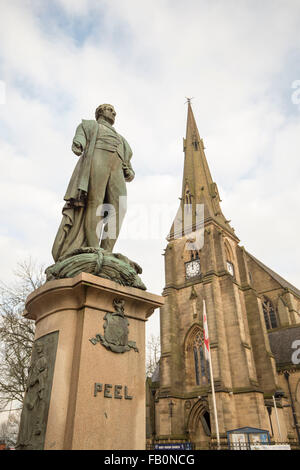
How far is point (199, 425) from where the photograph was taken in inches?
947

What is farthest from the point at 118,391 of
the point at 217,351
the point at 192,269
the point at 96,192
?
the point at 192,269

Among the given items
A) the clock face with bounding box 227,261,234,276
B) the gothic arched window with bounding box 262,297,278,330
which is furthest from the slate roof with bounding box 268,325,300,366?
the clock face with bounding box 227,261,234,276

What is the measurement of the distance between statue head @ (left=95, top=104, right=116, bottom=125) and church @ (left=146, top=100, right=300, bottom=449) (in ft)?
57.9

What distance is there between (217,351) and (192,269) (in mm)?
8409

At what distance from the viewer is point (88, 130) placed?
491 centimetres

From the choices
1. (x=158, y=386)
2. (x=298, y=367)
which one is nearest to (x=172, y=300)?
(x=158, y=386)

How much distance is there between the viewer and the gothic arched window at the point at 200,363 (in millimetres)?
25438

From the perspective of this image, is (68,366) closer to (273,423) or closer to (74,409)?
(74,409)

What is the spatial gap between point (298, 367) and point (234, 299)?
6.98 m

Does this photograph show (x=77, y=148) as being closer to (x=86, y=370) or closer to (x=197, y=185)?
(x=86, y=370)

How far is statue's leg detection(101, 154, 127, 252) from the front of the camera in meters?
4.63

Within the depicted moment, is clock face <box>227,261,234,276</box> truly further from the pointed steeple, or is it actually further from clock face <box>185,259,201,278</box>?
the pointed steeple

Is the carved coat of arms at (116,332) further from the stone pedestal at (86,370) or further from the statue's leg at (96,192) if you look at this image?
the statue's leg at (96,192)

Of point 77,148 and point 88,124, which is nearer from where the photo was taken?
point 77,148
